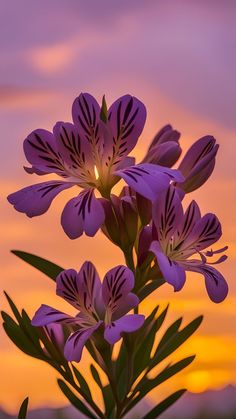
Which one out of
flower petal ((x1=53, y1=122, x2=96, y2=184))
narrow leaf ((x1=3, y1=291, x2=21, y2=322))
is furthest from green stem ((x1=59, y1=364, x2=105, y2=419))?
flower petal ((x1=53, y1=122, x2=96, y2=184))

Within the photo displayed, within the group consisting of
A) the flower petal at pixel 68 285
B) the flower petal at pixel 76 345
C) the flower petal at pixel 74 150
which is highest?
the flower petal at pixel 74 150

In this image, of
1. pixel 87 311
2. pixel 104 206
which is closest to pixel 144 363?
pixel 87 311

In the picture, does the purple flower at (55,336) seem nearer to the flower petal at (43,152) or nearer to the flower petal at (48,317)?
the flower petal at (48,317)

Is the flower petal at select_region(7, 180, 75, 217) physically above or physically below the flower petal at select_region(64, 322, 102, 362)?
above

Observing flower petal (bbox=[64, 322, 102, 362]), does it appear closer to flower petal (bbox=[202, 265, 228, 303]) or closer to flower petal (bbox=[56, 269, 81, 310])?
flower petal (bbox=[56, 269, 81, 310])

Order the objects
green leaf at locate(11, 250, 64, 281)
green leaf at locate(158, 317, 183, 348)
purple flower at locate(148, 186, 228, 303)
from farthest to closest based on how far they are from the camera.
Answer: green leaf at locate(158, 317, 183, 348) < green leaf at locate(11, 250, 64, 281) < purple flower at locate(148, 186, 228, 303)

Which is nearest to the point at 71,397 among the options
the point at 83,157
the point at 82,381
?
the point at 82,381

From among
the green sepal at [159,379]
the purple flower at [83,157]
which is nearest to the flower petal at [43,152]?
the purple flower at [83,157]

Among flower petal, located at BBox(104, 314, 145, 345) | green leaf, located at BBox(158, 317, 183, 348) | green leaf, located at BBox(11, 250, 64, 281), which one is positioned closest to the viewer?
flower petal, located at BBox(104, 314, 145, 345)
